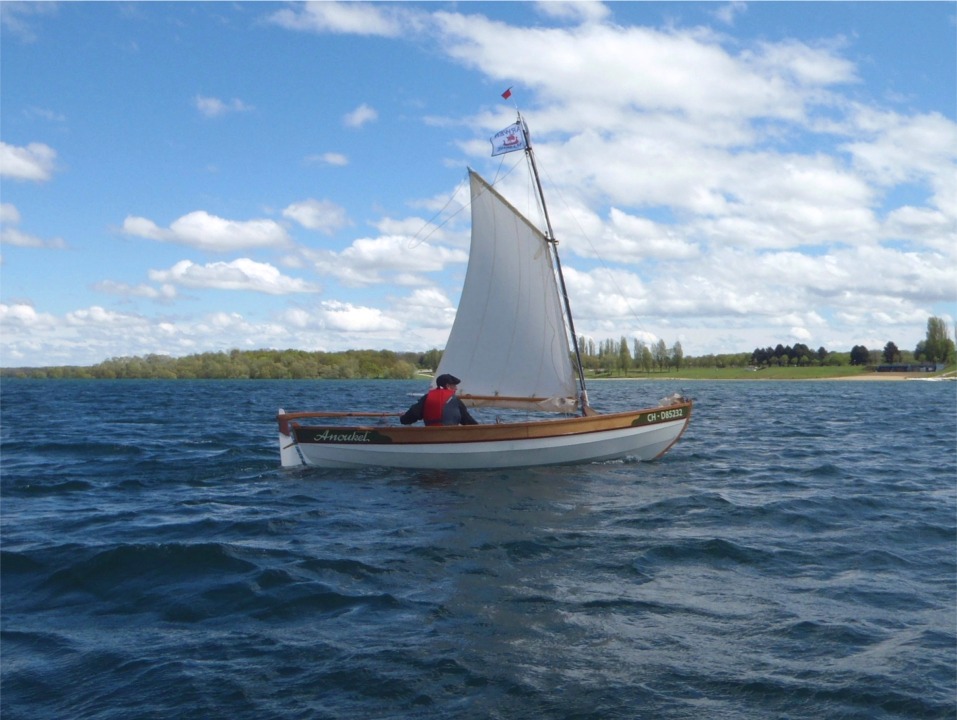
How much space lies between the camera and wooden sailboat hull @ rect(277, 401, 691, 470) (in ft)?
67.4

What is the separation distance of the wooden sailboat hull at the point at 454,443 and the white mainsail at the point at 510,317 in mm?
2578

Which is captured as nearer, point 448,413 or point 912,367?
point 448,413

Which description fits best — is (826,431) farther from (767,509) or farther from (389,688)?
(389,688)

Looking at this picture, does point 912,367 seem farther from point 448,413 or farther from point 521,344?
point 448,413

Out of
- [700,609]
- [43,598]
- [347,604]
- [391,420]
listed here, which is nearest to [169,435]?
[391,420]

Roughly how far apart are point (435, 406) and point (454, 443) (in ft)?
3.91

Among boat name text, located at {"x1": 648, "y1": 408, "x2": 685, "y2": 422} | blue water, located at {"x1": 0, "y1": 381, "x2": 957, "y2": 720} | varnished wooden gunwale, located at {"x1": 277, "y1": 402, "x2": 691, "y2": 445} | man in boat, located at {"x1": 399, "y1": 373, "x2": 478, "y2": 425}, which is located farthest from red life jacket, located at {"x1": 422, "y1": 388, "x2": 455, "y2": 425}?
boat name text, located at {"x1": 648, "y1": 408, "x2": 685, "y2": 422}

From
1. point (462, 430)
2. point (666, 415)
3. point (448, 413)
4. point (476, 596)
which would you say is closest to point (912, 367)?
point (666, 415)

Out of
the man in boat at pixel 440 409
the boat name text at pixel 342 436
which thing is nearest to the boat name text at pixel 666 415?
the man in boat at pixel 440 409

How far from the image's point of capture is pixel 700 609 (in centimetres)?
938

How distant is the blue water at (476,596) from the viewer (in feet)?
23.0

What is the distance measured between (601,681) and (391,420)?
31350 mm

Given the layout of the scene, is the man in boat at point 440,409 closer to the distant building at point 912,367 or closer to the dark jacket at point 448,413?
the dark jacket at point 448,413

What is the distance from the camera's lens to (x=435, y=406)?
68.0 feet
